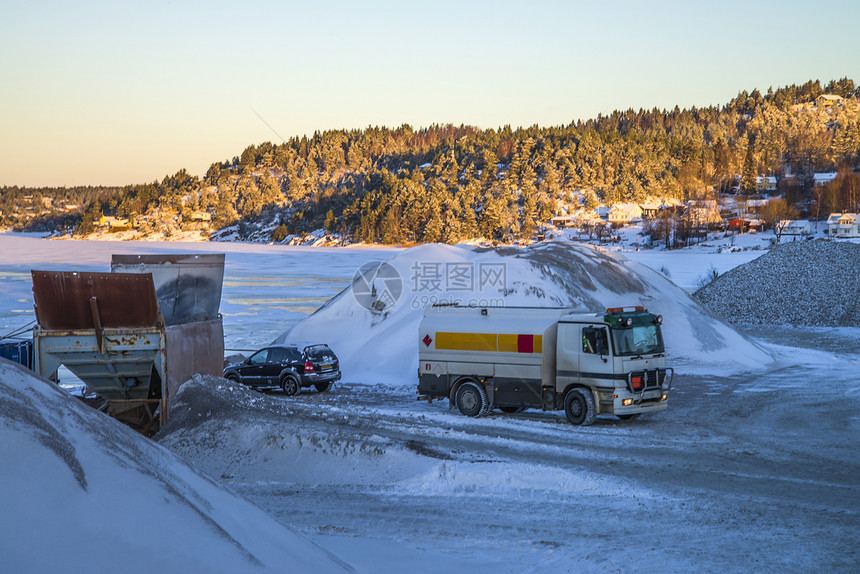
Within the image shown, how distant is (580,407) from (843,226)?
146 m

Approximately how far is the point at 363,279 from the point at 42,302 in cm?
1625

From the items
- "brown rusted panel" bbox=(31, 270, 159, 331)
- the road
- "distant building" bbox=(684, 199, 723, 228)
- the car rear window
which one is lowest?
the road

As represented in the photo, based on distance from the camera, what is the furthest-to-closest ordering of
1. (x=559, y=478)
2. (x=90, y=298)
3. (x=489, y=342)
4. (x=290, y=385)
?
(x=290, y=385)
(x=489, y=342)
(x=90, y=298)
(x=559, y=478)

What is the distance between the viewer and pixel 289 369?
78.6ft

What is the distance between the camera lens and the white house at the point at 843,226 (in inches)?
5615

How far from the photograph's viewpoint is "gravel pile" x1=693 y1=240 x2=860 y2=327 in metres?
43.0

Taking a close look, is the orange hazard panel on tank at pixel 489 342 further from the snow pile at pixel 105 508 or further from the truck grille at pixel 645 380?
the snow pile at pixel 105 508

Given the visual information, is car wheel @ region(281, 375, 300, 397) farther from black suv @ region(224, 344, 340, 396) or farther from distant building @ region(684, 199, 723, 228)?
distant building @ region(684, 199, 723, 228)

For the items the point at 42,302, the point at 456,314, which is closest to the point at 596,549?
the point at 456,314

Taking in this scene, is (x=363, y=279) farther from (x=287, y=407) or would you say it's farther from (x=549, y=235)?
(x=549, y=235)

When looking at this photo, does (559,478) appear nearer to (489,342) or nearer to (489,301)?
(489,342)

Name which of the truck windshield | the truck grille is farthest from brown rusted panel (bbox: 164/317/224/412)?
the truck grille

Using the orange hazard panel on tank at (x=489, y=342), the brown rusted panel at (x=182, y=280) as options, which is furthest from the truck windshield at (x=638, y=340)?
the brown rusted panel at (x=182, y=280)

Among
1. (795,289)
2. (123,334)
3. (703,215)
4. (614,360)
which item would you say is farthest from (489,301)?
(703,215)
